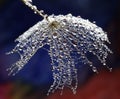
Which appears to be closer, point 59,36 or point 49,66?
point 59,36

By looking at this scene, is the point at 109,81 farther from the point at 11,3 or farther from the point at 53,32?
the point at 53,32

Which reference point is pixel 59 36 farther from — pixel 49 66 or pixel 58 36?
pixel 49 66

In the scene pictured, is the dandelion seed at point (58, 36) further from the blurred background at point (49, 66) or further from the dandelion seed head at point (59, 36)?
the blurred background at point (49, 66)

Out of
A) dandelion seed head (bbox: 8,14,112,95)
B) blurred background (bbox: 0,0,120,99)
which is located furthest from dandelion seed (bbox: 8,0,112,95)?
blurred background (bbox: 0,0,120,99)

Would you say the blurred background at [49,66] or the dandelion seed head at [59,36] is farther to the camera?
the blurred background at [49,66]

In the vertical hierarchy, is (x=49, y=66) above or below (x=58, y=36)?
above

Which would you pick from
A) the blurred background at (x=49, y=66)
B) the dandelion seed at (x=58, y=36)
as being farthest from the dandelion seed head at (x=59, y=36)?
the blurred background at (x=49, y=66)

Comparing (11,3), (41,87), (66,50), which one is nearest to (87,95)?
(41,87)

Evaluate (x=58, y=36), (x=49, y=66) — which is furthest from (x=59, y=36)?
(x=49, y=66)
